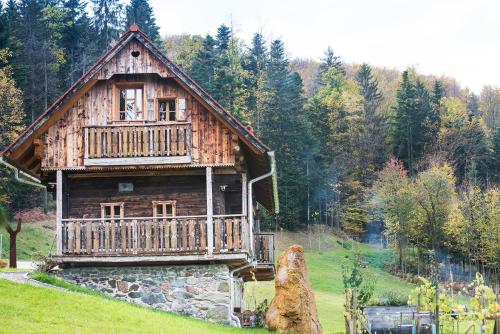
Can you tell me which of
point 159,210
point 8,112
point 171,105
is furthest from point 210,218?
point 8,112

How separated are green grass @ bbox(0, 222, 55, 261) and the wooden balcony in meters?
21.1

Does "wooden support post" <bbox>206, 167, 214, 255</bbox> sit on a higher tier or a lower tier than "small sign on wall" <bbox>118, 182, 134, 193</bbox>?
lower

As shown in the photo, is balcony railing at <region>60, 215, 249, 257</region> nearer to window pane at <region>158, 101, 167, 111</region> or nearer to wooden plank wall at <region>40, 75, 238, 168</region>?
wooden plank wall at <region>40, 75, 238, 168</region>

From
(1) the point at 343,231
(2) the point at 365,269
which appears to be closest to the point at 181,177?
(2) the point at 365,269

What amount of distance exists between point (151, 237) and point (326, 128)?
61.8 metres

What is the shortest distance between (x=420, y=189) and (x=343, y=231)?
1536 cm

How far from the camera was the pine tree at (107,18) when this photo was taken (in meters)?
86.4

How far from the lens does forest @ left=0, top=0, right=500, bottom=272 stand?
6284 cm

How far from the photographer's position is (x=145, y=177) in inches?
1037

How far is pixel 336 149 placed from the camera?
84.8 m

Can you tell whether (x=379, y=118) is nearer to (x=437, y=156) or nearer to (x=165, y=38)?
(x=437, y=156)

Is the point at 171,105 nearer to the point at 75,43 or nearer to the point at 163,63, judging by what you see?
the point at 163,63

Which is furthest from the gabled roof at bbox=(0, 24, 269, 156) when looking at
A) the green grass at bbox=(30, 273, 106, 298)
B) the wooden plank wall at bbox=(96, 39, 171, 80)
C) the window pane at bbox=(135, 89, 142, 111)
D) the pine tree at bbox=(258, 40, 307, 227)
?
the pine tree at bbox=(258, 40, 307, 227)

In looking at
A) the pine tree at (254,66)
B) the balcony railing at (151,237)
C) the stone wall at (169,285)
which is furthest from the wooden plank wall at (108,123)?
the pine tree at (254,66)
